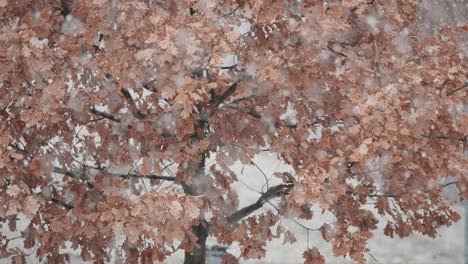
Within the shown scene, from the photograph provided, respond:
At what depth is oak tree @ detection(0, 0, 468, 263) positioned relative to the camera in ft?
21.0

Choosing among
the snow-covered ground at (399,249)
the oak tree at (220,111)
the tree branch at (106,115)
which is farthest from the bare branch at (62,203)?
the snow-covered ground at (399,249)

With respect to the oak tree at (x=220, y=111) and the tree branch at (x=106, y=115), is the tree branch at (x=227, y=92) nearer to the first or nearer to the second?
the oak tree at (x=220, y=111)

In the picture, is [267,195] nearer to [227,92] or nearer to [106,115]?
[227,92]

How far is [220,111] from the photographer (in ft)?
25.5

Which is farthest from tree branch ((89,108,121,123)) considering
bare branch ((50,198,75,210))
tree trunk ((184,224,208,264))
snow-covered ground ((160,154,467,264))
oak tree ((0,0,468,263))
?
snow-covered ground ((160,154,467,264))

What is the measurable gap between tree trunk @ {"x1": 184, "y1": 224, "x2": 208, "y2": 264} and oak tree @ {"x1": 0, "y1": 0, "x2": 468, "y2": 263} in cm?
4

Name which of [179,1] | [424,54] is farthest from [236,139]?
[424,54]

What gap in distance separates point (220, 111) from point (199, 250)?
196 centimetres

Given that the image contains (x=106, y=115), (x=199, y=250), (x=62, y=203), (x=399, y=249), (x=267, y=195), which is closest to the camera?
(x=62, y=203)

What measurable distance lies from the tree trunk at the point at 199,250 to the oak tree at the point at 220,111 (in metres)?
0.04

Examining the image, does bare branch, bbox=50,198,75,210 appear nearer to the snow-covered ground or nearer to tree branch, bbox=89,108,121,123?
tree branch, bbox=89,108,121,123

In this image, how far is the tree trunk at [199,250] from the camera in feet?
27.9

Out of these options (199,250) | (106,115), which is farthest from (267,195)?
(106,115)

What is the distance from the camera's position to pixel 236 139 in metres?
7.82
